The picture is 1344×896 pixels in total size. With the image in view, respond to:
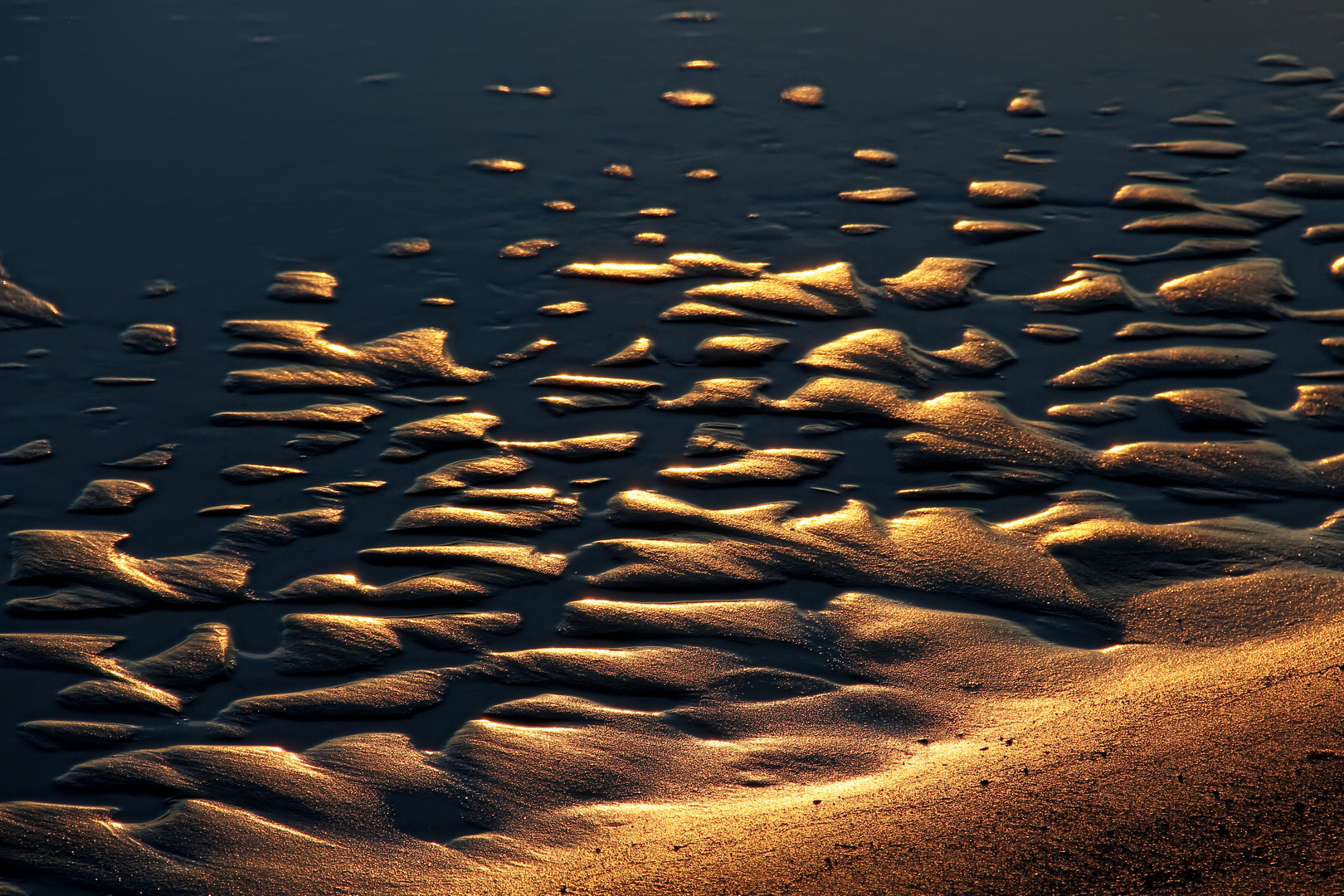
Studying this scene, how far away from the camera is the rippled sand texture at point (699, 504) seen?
2.03 metres

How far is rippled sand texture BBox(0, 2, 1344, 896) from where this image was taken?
2.03 metres

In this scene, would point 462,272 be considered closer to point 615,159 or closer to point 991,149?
point 615,159

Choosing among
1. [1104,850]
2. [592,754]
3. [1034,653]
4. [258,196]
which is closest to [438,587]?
[592,754]

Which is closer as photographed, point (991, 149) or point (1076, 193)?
point (1076, 193)

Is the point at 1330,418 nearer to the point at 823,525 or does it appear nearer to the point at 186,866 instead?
the point at 823,525

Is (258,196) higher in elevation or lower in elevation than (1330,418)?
higher

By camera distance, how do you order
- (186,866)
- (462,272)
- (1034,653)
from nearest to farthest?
(186,866), (1034,653), (462,272)

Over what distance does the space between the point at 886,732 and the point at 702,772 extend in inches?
15.1

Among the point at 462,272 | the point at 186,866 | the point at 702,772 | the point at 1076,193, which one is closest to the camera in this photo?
the point at 186,866

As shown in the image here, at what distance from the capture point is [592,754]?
7.28 feet

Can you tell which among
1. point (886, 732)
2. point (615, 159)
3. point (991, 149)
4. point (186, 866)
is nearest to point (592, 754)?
point (886, 732)

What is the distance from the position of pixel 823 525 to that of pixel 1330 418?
1.53 m

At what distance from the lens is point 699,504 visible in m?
2.92

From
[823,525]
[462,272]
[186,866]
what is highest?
[462,272]
